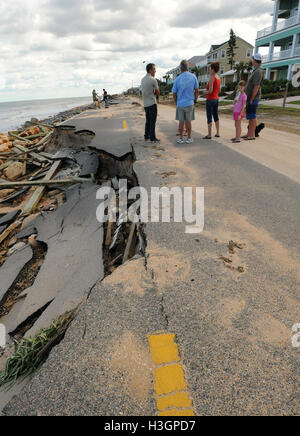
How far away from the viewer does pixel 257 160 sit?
18.5 ft

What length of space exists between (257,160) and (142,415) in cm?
539

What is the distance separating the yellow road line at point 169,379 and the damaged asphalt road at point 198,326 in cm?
4

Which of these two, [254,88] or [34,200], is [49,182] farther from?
[254,88]

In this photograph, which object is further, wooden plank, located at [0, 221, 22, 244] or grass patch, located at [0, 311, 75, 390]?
wooden plank, located at [0, 221, 22, 244]

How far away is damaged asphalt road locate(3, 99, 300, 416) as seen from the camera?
1.45m

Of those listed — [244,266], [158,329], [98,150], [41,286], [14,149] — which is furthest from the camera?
[14,149]

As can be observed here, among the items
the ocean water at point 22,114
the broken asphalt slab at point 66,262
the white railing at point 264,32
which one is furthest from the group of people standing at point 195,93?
the white railing at point 264,32

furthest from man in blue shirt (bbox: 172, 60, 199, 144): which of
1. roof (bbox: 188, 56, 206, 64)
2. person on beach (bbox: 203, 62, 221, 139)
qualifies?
roof (bbox: 188, 56, 206, 64)

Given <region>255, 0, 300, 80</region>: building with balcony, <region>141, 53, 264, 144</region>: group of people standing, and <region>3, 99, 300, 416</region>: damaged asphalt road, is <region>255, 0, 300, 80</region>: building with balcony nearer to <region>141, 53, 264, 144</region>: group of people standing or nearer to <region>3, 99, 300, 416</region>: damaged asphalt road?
<region>141, 53, 264, 144</region>: group of people standing

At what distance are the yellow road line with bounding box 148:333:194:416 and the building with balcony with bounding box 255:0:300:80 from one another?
3488 cm

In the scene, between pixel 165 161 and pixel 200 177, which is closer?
Answer: pixel 200 177
